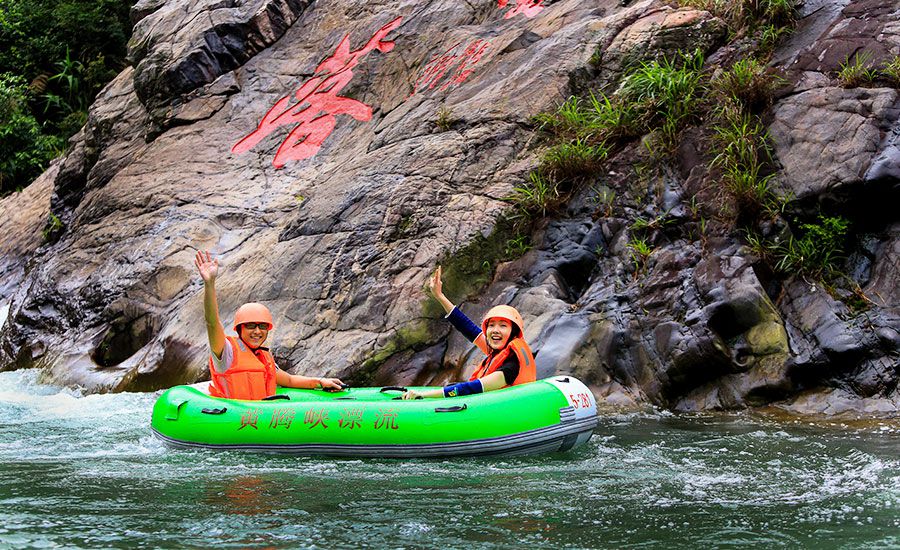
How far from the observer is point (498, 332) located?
19.1 feet

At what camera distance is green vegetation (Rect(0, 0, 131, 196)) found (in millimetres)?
17328

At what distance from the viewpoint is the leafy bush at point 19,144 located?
635 inches

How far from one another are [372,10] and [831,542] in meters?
10.8

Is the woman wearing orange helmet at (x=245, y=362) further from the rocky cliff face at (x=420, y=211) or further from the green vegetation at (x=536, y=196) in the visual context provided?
the green vegetation at (x=536, y=196)

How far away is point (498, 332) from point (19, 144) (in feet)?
43.9

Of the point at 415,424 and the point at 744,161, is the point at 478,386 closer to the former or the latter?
the point at 415,424

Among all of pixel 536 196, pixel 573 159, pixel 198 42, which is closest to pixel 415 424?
pixel 536 196

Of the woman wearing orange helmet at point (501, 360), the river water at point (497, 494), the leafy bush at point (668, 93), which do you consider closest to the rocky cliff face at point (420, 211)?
the leafy bush at point (668, 93)

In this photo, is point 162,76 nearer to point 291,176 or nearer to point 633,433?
point 291,176

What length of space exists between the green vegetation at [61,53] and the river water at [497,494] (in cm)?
1264

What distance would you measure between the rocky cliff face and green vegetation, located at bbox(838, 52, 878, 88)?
0.30 ft

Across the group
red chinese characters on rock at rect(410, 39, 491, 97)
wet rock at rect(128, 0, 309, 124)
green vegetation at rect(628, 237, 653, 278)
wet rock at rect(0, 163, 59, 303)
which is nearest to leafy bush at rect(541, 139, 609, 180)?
green vegetation at rect(628, 237, 653, 278)

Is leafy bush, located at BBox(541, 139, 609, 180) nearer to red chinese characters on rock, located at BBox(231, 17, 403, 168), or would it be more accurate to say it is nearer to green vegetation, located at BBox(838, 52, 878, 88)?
green vegetation, located at BBox(838, 52, 878, 88)

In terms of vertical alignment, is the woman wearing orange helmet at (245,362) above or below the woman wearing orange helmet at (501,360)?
above
